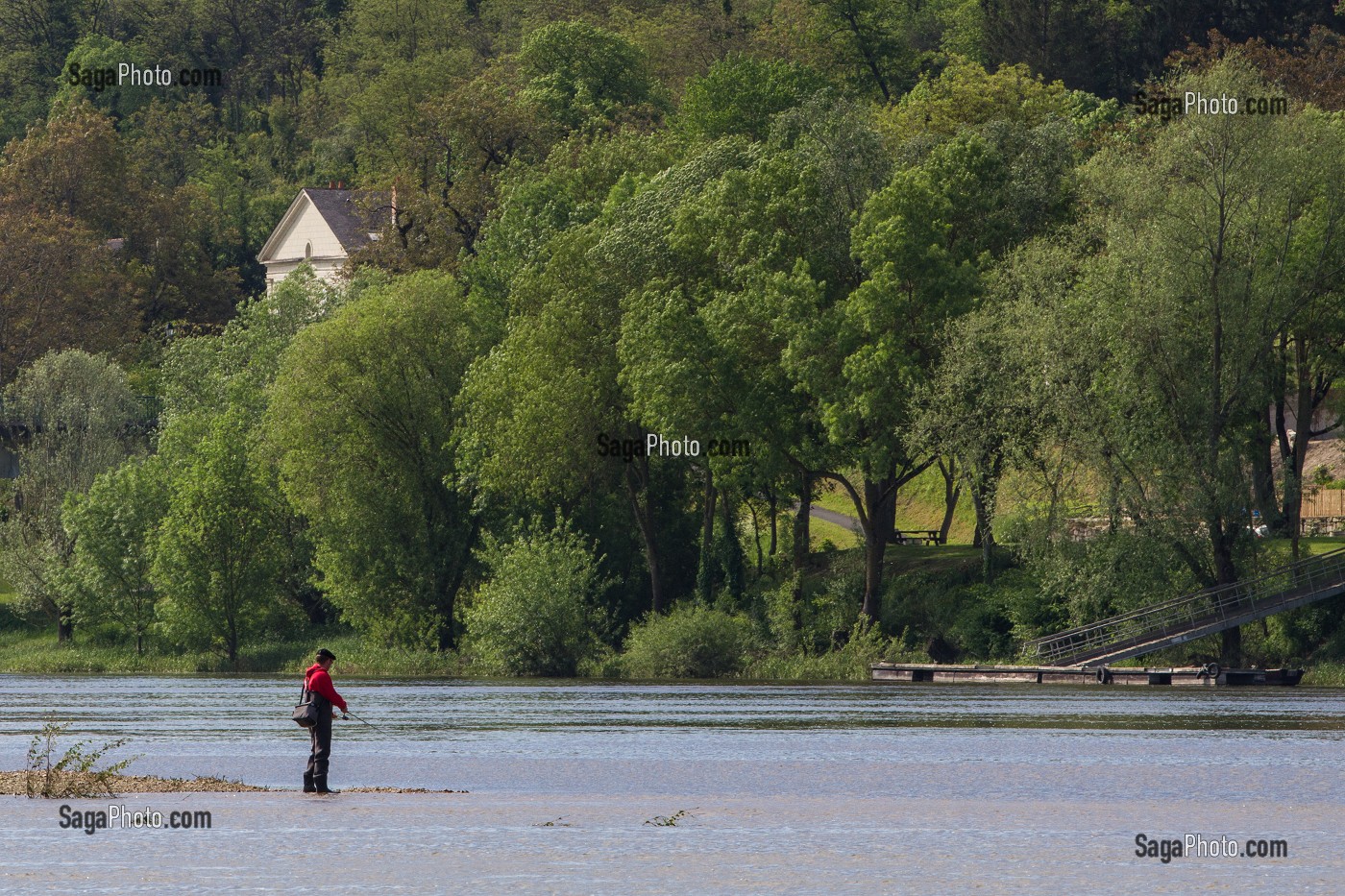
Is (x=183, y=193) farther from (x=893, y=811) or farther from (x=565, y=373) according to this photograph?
(x=893, y=811)

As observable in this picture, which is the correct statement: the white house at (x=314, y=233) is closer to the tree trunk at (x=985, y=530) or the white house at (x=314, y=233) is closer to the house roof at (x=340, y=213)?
the house roof at (x=340, y=213)

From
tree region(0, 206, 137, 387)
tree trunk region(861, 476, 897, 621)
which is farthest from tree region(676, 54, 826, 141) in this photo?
tree region(0, 206, 137, 387)

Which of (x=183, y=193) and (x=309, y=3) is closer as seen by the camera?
(x=183, y=193)

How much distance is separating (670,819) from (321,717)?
506 cm

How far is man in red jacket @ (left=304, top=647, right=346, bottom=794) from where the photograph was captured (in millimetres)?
29672

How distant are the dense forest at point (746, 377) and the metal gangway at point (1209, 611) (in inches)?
33.7

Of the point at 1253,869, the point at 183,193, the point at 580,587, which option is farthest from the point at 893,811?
the point at 183,193

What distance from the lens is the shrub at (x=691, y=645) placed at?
70.8 metres

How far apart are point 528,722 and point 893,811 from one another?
1984 cm

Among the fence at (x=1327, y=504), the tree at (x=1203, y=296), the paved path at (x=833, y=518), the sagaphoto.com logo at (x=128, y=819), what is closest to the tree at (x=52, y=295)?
the paved path at (x=833, y=518)

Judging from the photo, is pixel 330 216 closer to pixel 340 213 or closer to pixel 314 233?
pixel 340 213

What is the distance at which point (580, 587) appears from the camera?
71750 mm

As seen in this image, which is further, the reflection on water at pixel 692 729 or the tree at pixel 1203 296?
the tree at pixel 1203 296

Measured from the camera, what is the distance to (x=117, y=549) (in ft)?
276
